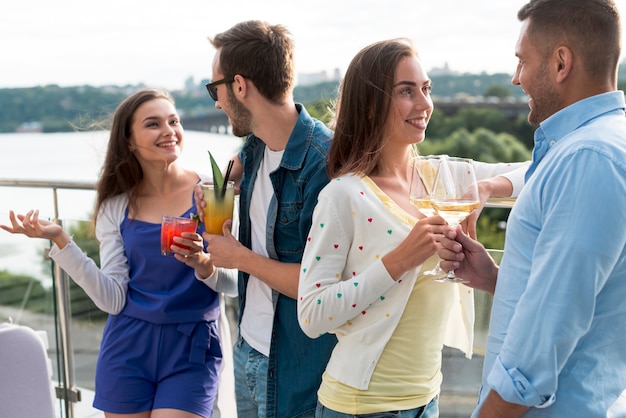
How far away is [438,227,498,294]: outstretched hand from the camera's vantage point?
1.70 m

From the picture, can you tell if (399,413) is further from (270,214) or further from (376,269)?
(270,214)

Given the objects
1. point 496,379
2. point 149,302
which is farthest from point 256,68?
point 496,379

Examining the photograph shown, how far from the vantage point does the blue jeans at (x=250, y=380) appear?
2.18 metres

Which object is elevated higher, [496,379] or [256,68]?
[256,68]

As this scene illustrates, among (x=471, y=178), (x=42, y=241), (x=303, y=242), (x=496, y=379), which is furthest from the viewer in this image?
(x=42, y=241)

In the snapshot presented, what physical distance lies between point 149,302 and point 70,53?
6183 centimetres

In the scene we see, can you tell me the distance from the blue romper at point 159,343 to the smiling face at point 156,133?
0.29 meters

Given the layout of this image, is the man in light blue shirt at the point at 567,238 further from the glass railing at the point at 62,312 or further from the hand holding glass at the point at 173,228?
the glass railing at the point at 62,312

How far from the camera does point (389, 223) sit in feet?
6.04

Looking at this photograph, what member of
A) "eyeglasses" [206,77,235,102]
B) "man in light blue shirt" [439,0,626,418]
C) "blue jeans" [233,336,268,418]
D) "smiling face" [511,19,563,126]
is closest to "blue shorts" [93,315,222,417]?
"blue jeans" [233,336,268,418]

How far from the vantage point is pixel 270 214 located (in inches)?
86.1

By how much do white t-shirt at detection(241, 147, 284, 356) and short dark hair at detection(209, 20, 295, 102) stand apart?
200mm

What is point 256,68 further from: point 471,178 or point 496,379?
point 496,379

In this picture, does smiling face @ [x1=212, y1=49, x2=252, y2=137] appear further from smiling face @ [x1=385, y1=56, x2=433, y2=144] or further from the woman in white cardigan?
smiling face @ [x1=385, y1=56, x2=433, y2=144]
